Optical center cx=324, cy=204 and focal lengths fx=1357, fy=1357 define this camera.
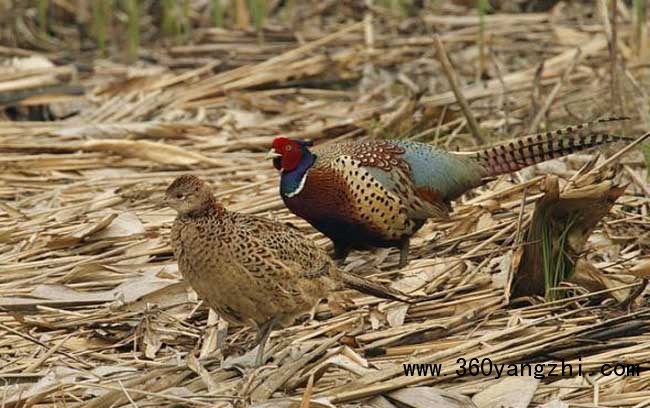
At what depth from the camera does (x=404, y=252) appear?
5777mm

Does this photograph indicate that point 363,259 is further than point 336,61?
No

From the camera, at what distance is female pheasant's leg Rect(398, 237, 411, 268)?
5738 mm

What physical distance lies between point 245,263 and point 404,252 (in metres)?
1.39

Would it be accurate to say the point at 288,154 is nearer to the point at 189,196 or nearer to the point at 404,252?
the point at 404,252

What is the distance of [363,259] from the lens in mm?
6066

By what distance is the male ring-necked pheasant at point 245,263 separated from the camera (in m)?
4.50

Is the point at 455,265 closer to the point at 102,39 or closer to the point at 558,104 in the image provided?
the point at 558,104

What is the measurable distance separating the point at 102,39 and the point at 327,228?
4.53 m

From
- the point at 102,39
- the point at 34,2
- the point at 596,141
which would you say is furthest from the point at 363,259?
the point at 34,2

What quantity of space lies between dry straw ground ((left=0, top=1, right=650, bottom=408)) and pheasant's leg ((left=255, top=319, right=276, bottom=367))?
7cm

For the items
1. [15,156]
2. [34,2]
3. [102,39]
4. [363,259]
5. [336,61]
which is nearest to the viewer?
[363,259]

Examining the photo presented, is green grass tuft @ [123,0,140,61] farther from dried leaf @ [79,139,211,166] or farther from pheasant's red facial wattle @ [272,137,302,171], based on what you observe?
pheasant's red facial wattle @ [272,137,302,171]

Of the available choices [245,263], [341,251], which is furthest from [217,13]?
[245,263]

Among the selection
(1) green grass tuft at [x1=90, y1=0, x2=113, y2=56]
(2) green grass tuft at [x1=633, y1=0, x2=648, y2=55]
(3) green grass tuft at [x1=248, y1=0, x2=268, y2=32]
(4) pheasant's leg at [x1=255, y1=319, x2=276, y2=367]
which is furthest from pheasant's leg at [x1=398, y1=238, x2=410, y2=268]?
(1) green grass tuft at [x1=90, y1=0, x2=113, y2=56]
